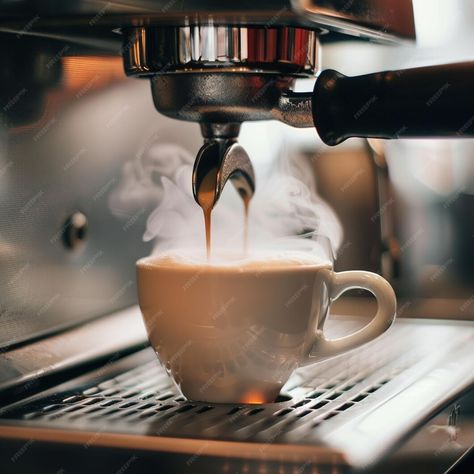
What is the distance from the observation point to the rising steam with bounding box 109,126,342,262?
647 mm

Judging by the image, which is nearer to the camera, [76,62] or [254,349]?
[254,349]

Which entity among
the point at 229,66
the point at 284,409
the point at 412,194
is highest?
the point at 229,66

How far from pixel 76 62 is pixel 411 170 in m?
0.42

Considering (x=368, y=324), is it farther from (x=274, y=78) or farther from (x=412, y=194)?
(x=412, y=194)

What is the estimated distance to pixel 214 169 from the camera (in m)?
0.57

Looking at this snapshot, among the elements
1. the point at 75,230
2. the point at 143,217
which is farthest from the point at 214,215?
the point at 75,230

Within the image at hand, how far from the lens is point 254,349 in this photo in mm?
567

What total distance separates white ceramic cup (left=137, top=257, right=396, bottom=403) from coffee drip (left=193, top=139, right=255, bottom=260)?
1.4 inches

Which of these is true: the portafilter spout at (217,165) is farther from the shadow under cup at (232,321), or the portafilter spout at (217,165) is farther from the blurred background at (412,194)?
the blurred background at (412,194)

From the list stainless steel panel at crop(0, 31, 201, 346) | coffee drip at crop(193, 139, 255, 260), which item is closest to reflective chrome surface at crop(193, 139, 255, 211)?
coffee drip at crop(193, 139, 255, 260)

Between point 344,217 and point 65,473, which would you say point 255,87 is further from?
point 344,217

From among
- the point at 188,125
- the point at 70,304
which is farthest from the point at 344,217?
the point at 70,304

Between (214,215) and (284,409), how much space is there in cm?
29

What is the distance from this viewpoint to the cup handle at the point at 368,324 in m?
0.59
